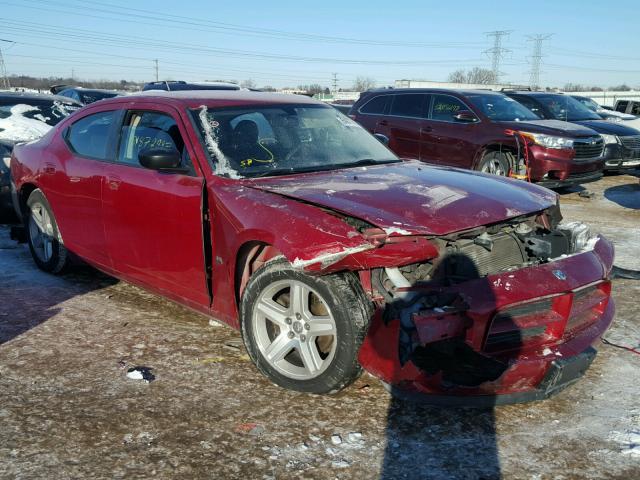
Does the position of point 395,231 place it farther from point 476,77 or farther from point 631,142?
point 476,77

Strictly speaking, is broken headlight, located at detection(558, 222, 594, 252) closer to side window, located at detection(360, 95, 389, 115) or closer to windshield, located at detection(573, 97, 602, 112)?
side window, located at detection(360, 95, 389, 115)

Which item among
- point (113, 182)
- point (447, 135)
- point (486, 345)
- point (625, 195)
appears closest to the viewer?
point (486, 345)

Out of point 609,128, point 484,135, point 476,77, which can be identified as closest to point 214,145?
point 484,135

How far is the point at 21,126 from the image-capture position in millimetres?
8859

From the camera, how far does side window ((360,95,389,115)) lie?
430 inches

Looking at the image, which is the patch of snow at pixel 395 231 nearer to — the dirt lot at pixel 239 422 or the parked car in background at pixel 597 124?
the dirt lot at pixel 239 422

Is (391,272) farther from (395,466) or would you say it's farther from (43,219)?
(43,219)

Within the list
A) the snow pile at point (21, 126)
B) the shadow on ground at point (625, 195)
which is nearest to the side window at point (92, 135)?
the snow pile at point (21, 126)

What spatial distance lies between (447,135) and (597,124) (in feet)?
13.7

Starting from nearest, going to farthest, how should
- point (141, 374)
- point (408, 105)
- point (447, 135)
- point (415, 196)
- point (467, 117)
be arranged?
point (415, 196), point (141, 374), point (467, 117), point (447, 135), point (408, 105)

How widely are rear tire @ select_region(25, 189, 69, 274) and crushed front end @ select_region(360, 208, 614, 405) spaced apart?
337cm

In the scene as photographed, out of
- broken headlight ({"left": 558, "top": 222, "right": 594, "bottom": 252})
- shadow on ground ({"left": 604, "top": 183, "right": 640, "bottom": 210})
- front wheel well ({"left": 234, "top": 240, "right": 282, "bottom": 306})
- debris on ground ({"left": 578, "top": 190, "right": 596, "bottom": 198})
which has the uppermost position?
broken headlight ({"left": 558, "top": 222, "right": 594, "bottom": 252})

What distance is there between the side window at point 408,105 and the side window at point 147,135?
6.69m

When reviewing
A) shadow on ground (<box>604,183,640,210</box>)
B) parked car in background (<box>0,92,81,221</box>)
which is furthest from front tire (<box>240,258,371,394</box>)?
shadow on ground (<box>604,183,640,210</box>)
